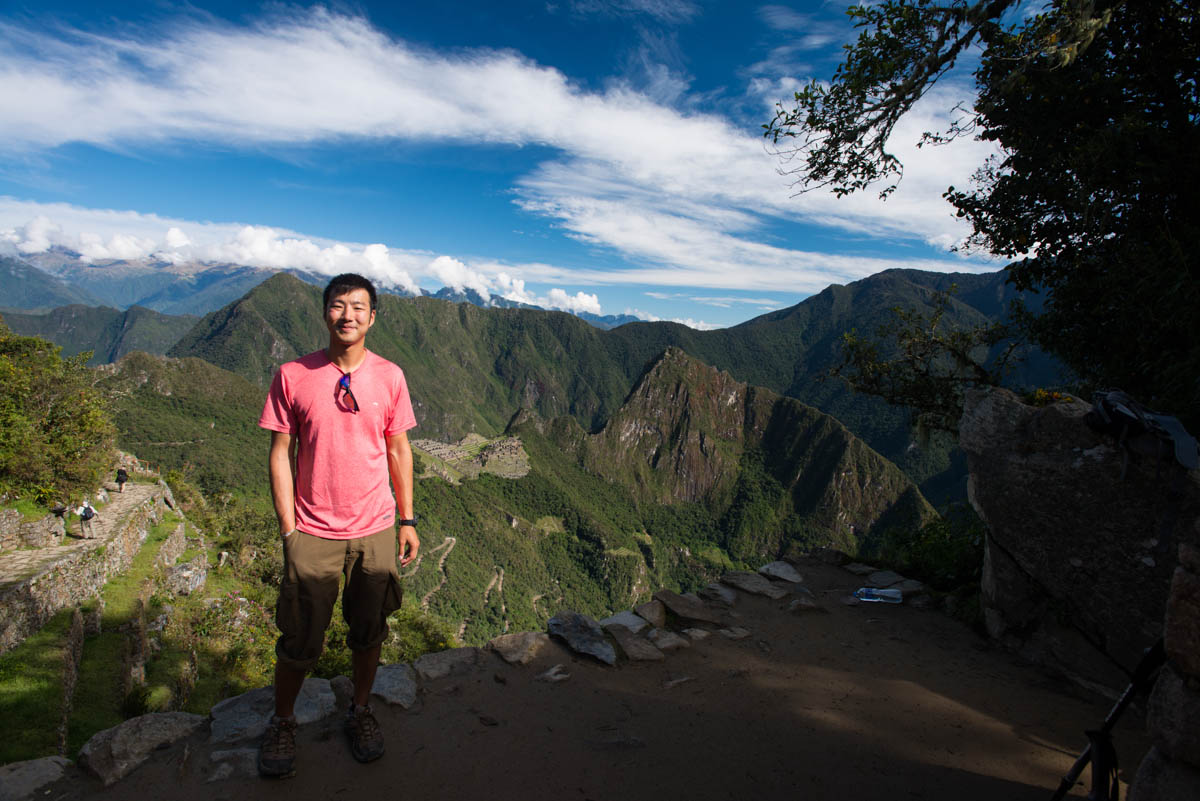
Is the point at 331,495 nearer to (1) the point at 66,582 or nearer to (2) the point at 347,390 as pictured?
(2) the point at 347,390

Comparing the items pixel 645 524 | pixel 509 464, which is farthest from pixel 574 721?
pixel 645 524

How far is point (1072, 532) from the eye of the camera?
436 centimetres

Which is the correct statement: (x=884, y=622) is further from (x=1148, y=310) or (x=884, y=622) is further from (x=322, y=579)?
(x=322, y=579)

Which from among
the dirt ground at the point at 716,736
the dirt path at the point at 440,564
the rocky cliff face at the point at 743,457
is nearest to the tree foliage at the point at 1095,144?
the dirt ground at the point at 716,736

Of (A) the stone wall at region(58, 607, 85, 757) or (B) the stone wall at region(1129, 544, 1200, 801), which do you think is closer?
(B) the stone wall at region(1129, 544, 1200, 801)

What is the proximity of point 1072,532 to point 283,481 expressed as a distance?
613cm

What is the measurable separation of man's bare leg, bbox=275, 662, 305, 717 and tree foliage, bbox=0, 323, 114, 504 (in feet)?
54.3

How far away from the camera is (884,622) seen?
629 centimetres

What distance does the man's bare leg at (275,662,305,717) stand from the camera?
3.29 meters

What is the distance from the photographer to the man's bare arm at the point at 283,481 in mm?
3039

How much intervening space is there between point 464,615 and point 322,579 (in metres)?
72.1

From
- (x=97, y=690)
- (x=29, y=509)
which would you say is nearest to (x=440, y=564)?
(x=29, y=509)

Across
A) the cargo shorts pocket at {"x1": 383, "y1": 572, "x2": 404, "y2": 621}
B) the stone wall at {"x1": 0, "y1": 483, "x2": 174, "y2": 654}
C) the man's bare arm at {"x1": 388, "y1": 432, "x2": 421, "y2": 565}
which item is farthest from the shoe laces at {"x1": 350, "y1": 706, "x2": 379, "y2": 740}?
the stone wall at {"x1": 0, "y1": 483, "x2": 174, "y2": 654}

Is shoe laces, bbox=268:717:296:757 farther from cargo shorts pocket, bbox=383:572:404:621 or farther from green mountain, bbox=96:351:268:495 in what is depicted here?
green mountain, bbox=96:351:268:495
